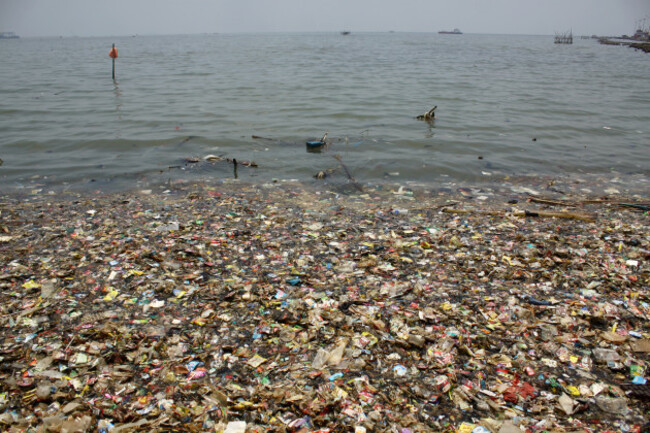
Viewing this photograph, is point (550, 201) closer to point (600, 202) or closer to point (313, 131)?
point (600, 202)

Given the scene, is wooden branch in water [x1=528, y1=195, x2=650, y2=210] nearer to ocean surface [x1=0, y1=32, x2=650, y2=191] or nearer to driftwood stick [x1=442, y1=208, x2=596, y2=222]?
driftwood stick [x1=442, y1=208, x2=596, y2=222]

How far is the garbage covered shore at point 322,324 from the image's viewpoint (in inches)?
127

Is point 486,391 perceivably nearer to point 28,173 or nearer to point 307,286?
point 307,286

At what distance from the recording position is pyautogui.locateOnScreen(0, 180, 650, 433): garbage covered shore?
10.6 ft

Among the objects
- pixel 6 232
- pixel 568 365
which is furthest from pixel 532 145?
pixel 6 232

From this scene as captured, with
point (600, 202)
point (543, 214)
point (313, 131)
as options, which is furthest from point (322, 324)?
A: point (313, 131)

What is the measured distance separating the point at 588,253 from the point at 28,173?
11895 millimetres

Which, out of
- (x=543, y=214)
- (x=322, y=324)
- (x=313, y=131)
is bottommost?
(x=322, y=324)

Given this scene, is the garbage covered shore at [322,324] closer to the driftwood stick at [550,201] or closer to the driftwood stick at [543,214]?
the driftwood stick at [543,214]

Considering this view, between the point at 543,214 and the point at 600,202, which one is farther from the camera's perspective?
the point at 600,202

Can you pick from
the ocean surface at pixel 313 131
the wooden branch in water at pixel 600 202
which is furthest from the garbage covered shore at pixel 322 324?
the ocean surface at pixel 313 131

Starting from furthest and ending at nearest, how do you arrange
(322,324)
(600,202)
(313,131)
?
1. (313,131)
2. (600,202)
3. (322,324)

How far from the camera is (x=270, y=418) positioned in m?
3.18

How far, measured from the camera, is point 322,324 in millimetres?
4203
